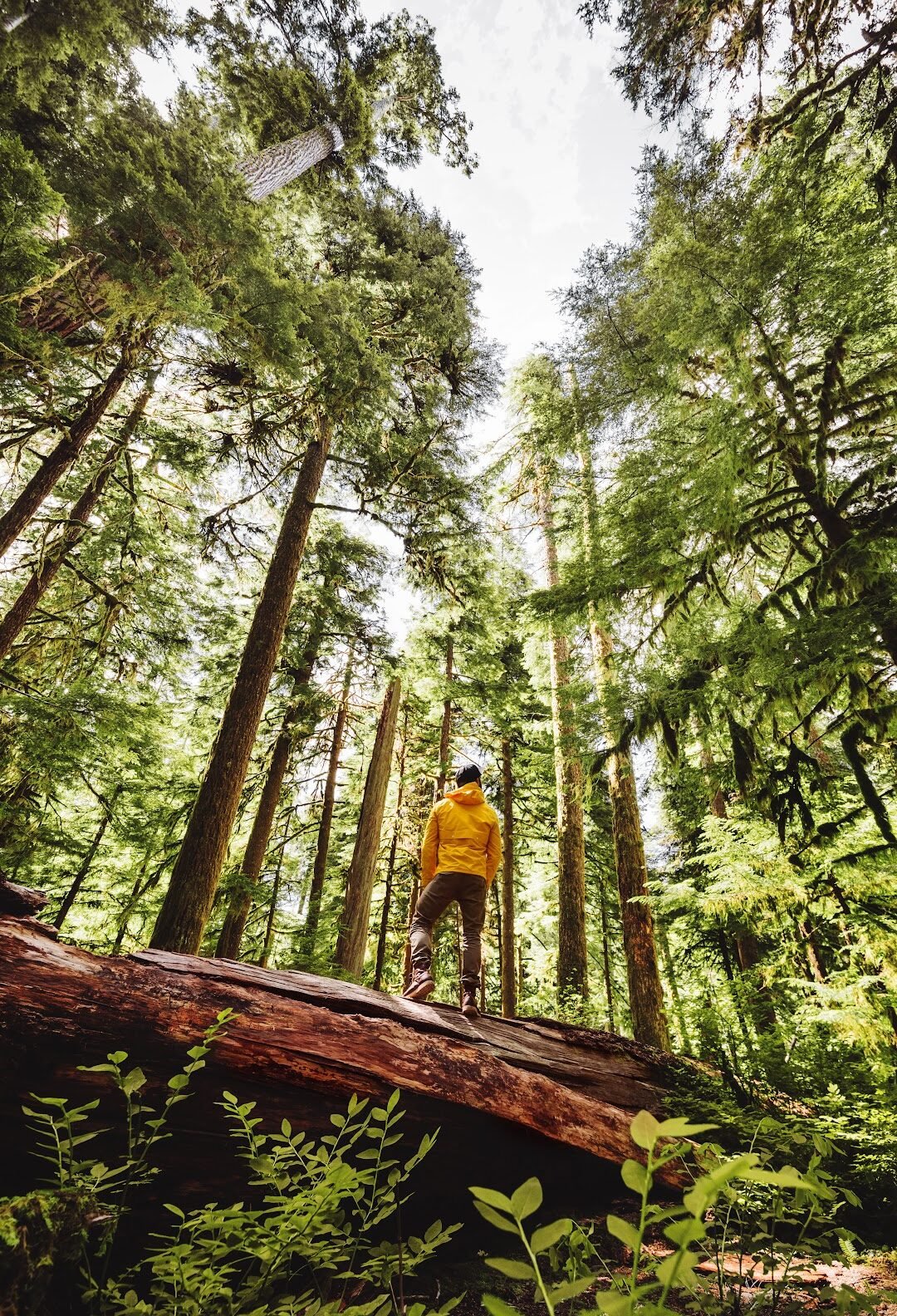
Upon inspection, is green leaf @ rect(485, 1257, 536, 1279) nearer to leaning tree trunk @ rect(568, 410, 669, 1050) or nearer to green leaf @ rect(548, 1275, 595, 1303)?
green leaf @ rect(548, 1275, 595, 1303)

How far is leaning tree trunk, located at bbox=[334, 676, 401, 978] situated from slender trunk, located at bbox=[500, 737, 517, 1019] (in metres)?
3.18

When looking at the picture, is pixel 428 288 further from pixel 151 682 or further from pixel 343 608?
pixel 151 682

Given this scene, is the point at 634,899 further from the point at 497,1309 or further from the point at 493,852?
the point at 497,1309

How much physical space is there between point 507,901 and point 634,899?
237 inches

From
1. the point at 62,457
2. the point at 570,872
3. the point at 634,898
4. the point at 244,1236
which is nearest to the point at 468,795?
the point at 634,898

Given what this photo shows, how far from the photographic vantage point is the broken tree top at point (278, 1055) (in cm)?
275

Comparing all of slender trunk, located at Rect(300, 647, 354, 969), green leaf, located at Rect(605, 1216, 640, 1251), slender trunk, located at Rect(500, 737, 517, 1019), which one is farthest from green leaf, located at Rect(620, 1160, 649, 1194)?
slender trunk, located at Rect(500, 737, 517, 1019)

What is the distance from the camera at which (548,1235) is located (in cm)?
91

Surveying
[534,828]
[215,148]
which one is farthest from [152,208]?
[534,828]

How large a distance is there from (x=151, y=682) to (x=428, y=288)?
8707mm

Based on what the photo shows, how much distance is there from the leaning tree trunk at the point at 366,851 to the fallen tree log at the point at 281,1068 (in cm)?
607

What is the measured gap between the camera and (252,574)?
10.4 metres

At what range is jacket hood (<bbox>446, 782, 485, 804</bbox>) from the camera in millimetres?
5566

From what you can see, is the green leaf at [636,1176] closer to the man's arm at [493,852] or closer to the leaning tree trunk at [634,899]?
the man's arm at [493,852]
